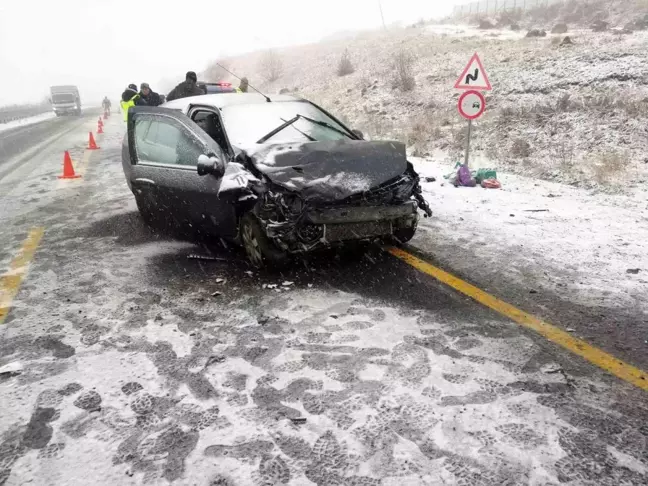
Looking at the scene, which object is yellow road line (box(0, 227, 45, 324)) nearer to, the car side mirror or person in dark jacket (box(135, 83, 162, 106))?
the car side mirror

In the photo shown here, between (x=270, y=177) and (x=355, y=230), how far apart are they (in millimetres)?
864

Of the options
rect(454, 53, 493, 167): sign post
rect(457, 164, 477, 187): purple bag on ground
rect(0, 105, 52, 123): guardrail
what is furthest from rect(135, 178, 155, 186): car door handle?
rect(0, 105, 52, 123): guardrail

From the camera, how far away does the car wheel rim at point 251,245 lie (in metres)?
4.45

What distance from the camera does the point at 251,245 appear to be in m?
4.54

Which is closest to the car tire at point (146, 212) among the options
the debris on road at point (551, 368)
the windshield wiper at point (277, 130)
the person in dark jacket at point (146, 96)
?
the windshield wiper at point (277, 130)

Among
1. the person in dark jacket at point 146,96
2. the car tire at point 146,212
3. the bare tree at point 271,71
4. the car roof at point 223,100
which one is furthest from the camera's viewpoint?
the bare tree at point 271,71

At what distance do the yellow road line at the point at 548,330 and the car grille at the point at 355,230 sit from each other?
0.47m

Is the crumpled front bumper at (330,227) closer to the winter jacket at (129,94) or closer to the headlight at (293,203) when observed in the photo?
the headlight at (293,203)

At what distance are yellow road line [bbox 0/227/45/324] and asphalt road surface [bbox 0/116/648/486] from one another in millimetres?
35

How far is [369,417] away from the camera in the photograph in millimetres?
2531

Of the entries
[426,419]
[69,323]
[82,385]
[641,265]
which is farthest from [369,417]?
[641,265]

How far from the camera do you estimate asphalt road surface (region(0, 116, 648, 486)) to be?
2.21 metres

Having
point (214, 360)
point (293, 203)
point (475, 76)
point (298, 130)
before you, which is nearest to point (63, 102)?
A: point (475, 76)

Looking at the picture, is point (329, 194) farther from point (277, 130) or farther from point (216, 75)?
point (216, 75)
